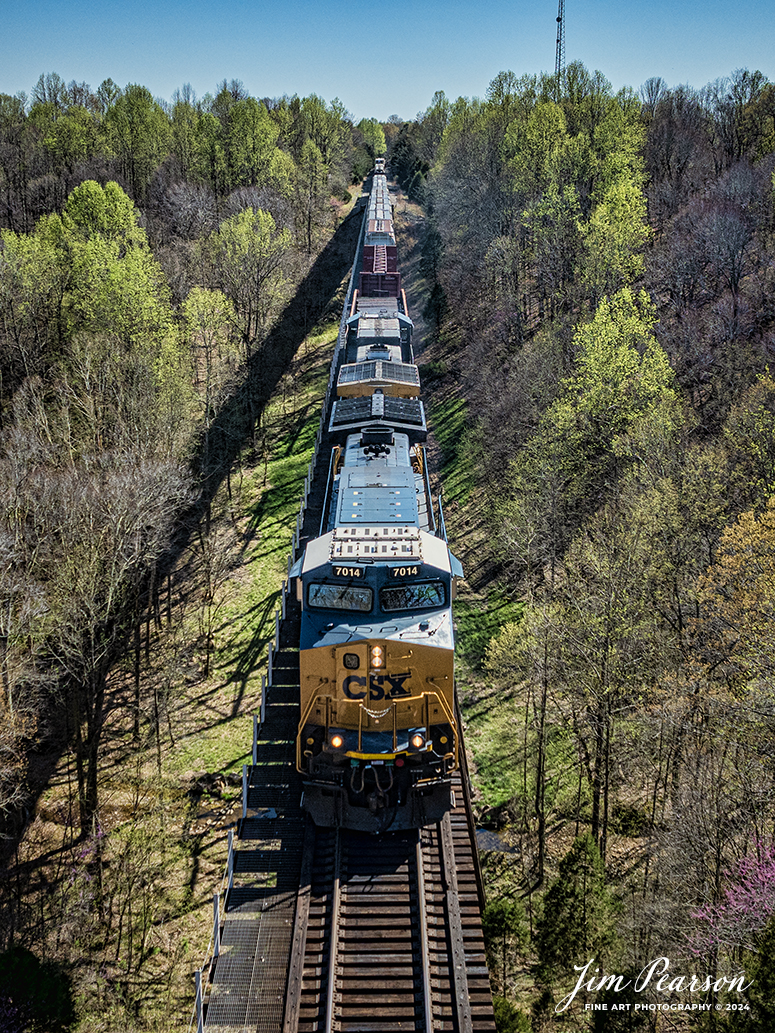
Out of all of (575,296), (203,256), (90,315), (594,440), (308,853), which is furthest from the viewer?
(203,256)

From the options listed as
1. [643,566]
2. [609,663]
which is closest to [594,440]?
[643,566]

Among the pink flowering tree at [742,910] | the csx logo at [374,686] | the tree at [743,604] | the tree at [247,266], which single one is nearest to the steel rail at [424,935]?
the csx logo at [374,686]

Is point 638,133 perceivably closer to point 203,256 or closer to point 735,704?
point 203,256

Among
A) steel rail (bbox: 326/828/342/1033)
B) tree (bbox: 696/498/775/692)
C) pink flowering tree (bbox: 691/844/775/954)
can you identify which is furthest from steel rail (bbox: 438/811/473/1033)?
tree (bbox: 696/498/775/692)

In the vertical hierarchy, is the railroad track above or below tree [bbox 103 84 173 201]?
below

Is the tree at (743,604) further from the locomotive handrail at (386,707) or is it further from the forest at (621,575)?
the locomotive handrail at (386,707)

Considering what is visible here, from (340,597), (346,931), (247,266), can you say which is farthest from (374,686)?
(247,266)

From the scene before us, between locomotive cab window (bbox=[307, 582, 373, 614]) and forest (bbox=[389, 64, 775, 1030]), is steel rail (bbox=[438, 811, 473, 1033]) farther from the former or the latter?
locomotive cab window (bbox=[307, 582, 373, 614])
